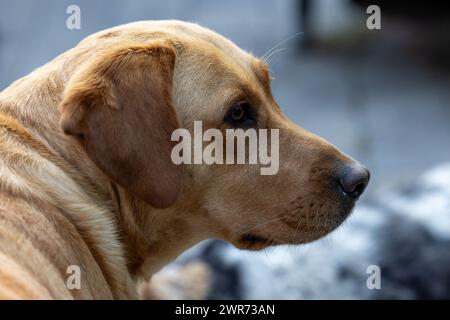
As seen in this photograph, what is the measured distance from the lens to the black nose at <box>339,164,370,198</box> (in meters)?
3.14

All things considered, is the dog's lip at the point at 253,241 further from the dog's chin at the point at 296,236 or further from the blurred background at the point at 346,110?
the blurred background at the point at 346,110

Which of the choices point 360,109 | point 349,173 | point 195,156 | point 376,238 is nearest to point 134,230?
point 195,156

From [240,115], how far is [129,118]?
0.50m

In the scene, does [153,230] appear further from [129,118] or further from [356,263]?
[356,263]

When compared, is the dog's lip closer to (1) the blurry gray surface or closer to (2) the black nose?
(2) the black nose

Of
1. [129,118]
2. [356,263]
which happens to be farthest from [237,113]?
[356,263]

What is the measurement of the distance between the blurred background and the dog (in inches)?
35.6

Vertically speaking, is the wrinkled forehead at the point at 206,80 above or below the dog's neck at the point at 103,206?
above

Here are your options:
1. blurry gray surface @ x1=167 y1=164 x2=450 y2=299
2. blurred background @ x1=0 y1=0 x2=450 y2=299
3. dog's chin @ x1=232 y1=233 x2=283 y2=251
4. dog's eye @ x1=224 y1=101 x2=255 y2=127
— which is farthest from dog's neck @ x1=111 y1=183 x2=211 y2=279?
blurry gray surface @ x1=167 y1=164 x2=450 y2=299

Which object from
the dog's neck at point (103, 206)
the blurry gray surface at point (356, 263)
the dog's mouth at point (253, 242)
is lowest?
the blurry gray surface at point (356, 263)

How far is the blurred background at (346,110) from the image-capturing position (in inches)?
177

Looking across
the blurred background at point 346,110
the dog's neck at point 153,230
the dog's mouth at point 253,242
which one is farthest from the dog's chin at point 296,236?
the blurred background at point 346,110

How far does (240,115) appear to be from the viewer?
10.2 feet
